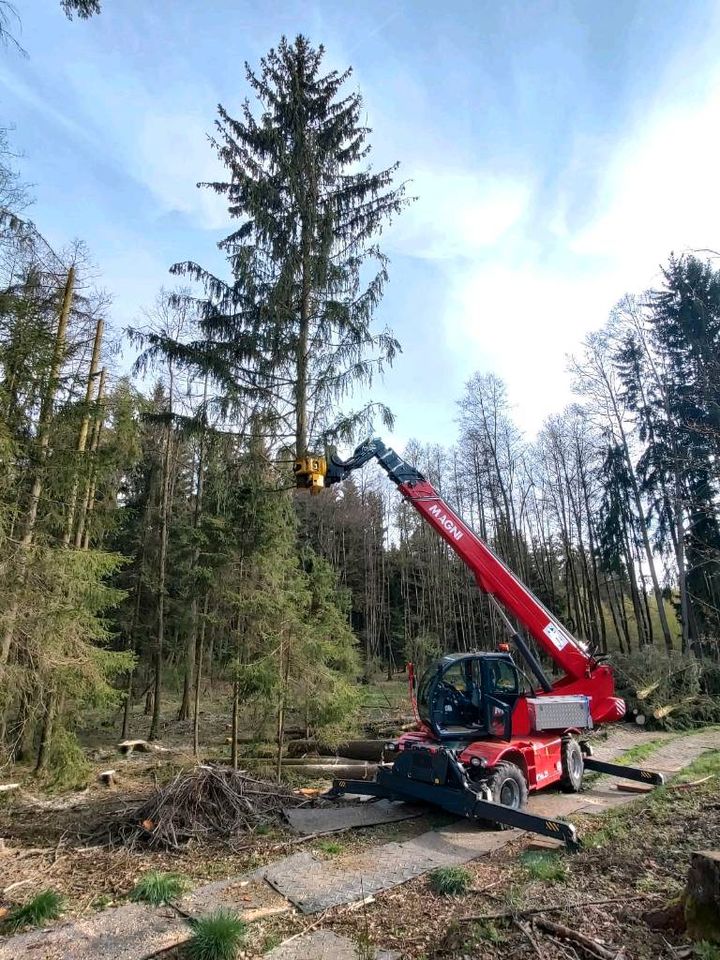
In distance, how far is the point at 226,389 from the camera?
10570mm

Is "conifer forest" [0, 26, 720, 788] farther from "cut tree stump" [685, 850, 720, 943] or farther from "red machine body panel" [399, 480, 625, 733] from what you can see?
"cut tree stump" [685, 850, 720, 943]

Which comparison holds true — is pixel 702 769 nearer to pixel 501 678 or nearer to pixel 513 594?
pixel 501 678

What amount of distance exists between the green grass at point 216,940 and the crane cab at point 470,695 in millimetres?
4544

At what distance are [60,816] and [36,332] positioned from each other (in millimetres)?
7004

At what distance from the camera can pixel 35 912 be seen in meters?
4.97

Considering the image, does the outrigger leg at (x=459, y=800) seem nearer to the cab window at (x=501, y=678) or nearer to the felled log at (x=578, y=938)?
the cab window at (x=501, y=678)

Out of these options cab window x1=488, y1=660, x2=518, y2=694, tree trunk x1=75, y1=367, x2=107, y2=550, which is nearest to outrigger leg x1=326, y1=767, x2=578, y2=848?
cab window x1=488, y1=660, x2=518, y2=694

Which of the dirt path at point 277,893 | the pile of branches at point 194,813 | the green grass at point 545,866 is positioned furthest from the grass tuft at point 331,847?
the green grass at point 545,866

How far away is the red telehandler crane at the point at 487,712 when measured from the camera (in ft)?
25.5

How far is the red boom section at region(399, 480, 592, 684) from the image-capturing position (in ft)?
31.0

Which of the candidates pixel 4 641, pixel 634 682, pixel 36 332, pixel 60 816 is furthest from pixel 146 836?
pixel 634 682

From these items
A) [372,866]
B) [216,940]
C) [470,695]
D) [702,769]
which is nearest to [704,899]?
[216,940]

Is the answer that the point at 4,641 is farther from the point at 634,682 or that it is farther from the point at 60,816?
the point at 634,682

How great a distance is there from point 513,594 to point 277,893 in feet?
18.5
